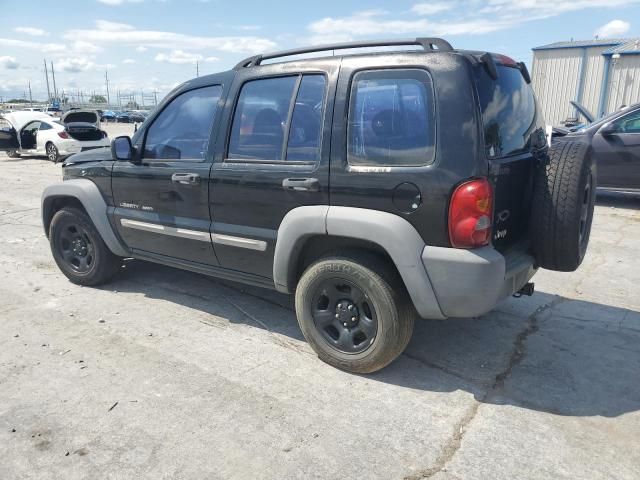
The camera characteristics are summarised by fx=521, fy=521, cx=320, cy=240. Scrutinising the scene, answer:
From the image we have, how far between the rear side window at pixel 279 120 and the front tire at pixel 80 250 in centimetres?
185

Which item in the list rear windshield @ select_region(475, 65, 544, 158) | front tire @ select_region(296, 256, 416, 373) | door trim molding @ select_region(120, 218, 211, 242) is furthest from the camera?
door trim molding @ select_region(120, 218, 211, 242)

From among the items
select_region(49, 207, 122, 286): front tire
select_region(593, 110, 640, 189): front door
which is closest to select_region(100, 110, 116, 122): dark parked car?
select_region(593, 110, 640, 189): front door

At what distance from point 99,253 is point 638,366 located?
4359 millimetres

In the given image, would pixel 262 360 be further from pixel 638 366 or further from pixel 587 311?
pixel 587 311

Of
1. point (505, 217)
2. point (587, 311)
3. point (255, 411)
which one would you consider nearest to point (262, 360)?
point (255, 411)

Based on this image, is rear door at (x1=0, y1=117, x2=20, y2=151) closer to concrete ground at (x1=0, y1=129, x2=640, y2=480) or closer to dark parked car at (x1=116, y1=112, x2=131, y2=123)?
concrete ground at (x1=0, y1=129, x2=640, y2=480)

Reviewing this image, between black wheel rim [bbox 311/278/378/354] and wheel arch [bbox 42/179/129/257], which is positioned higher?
wheel arch [bbox 42/179/129/257]

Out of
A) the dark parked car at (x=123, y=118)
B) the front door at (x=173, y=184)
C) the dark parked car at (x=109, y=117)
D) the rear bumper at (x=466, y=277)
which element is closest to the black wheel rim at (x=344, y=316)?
the rear bumper at (x=466, y=277)

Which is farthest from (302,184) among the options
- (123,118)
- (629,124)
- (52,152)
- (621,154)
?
(123,118)

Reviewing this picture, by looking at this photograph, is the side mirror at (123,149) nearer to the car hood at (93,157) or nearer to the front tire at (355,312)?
the car hood at (93,157)

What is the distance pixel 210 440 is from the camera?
2.66m

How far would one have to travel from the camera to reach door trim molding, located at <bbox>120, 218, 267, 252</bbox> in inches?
142

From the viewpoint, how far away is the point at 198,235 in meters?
3.92

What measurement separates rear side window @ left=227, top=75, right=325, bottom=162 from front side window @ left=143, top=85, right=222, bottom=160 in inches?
11.3
